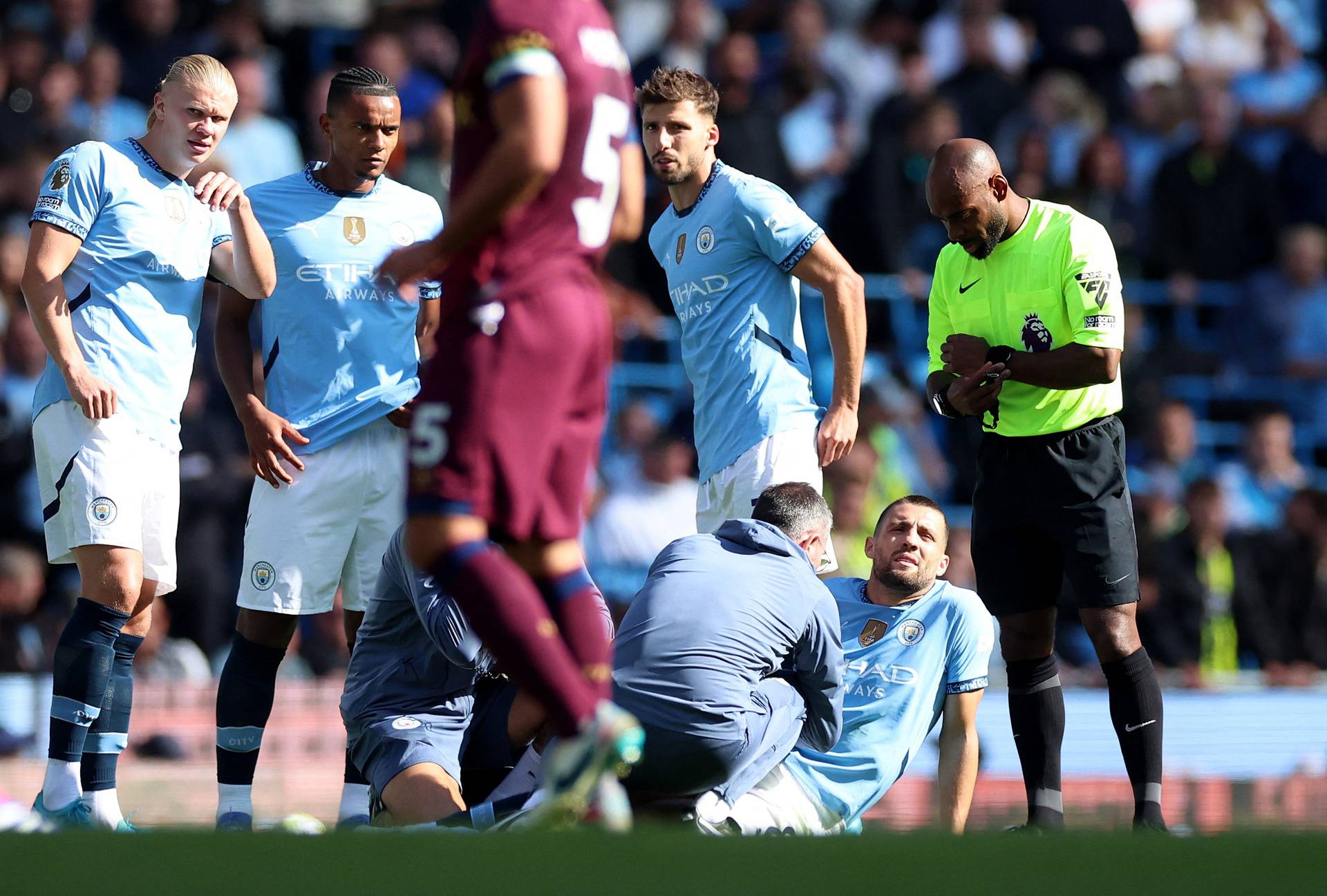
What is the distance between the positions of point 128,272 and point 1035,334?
303 cm

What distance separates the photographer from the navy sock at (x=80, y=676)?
519 cm

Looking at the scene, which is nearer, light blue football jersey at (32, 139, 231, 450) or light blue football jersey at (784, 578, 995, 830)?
light blue football jersey at (32, 139, 231, 450)

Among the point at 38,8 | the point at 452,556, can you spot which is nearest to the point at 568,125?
the point at 452,556

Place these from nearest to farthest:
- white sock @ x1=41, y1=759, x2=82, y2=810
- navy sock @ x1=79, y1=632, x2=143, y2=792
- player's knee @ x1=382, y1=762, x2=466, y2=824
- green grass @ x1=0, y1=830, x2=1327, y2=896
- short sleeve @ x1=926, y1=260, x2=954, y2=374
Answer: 1. green grass @ x1=0, y1=830, x2=1327, y2=896
2. player's knee @ x1=382, y1=762, x2=466, y2=824
3. white sock @ x1=41, y1=759, x2=82, y2=810
4. navy sock @ x1=79, y1=632, x2=143, y2=792
5. short sleeve @ x1=926, y1=260, x2=954, y2=374

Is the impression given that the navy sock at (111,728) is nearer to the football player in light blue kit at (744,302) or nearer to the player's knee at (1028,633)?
the football player in light blue kit at (744,302)

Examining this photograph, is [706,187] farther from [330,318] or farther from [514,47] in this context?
[514,47]

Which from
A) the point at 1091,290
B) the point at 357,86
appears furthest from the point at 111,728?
the point at 1091,290

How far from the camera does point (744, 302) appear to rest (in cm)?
609

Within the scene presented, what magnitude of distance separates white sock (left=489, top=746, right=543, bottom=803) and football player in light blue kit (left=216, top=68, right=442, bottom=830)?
1.88 ft

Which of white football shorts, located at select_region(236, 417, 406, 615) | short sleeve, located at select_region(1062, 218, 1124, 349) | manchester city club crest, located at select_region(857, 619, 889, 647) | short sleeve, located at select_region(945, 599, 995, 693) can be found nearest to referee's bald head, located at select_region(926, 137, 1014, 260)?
short sleeve, located at select_region(1062, 218, 1124, 349)

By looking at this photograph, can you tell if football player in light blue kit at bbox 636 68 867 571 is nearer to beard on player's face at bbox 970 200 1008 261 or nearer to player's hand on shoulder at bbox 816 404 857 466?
player's hand on shoulder at bbox 816 404 857 466

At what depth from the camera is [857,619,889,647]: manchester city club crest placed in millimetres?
6281

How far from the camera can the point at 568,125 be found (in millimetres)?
3762

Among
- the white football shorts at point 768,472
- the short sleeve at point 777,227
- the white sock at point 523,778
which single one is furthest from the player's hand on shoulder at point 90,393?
the short sleeve at point 777,227
